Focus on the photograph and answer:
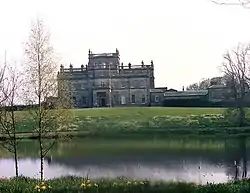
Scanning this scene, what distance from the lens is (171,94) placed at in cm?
9012

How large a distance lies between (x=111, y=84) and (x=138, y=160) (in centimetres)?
6446

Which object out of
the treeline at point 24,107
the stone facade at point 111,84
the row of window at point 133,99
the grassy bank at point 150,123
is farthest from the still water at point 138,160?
the row of window at point 133,99

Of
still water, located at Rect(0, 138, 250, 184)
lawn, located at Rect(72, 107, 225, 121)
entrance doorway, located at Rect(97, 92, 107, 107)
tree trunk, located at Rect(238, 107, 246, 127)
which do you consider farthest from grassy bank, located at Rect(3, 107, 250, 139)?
entrance doorway, located at Rect(97, 92, 107, 107)

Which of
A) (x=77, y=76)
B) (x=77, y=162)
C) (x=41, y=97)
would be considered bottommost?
(x=77, y=162)

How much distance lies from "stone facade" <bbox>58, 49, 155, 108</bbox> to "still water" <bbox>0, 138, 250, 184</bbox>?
5103 cm

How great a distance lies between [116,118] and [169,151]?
93.2 feet

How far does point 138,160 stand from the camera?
2733 cm

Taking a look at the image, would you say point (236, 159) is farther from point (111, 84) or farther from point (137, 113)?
point (111, 84)

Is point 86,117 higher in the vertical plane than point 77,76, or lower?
lower

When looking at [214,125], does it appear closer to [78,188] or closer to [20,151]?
[20,151]

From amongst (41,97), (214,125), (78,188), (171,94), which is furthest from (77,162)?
(171,94)

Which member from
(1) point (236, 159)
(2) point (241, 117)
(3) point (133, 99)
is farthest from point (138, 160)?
(3) point (133, 99)

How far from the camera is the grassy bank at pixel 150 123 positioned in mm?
46987

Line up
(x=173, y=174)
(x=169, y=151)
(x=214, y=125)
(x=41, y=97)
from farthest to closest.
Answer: (x=214, y=125)
(x=169, y=151)
(x=173, y=174)
(x=41, y=97)
